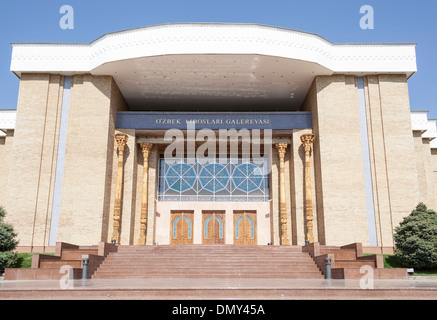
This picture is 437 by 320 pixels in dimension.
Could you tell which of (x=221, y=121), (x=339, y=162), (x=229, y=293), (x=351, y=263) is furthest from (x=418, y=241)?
(x=221, y=121)

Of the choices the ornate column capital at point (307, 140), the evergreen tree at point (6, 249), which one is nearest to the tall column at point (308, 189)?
the ornate column capital at point (307, 140)

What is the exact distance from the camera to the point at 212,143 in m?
19.1

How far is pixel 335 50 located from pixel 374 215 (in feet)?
23.2

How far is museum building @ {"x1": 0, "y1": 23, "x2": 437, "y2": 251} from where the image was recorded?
645 inches

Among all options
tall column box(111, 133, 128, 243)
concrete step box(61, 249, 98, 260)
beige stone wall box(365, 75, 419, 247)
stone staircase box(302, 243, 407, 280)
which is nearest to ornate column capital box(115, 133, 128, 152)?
tall column box(111, 133, 128, 243)

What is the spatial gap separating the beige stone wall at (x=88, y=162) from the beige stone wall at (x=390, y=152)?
10.9m

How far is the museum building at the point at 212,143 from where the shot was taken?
645 inches

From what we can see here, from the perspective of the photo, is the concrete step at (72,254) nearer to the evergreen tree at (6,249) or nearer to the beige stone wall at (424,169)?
the evergreen tree at (6,249)

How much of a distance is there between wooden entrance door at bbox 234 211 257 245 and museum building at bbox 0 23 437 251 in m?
0.05

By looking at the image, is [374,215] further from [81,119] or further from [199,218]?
[81,119]

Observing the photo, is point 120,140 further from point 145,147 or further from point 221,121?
point 221,121

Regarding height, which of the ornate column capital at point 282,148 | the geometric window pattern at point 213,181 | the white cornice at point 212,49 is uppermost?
the white cornice at point 212,49

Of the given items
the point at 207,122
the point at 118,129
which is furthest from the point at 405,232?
the point at 118,129

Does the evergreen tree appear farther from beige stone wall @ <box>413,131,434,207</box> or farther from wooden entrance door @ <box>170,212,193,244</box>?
beige stone wall @ <box>413,131,434,207</box>
